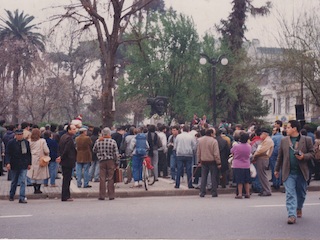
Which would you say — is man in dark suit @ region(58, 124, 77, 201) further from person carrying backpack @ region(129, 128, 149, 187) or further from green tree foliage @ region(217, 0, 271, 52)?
green tree foliage @ region(217, 0, 271, 52)

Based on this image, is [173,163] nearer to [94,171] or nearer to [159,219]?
[94,171]

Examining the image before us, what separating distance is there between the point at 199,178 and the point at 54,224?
7725 mm

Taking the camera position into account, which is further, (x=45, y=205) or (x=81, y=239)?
(x=45, y=205)

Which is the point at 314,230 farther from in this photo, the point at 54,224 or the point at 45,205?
the point at 45,205

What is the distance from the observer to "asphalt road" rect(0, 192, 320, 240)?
30.5 feet

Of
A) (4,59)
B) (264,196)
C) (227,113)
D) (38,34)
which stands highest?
(38,34)

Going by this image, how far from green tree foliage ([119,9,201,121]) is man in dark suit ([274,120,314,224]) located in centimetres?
3205

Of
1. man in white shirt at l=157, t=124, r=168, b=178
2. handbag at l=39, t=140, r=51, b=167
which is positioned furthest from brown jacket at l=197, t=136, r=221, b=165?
handbag at l=39, t=140, r=51, b=167

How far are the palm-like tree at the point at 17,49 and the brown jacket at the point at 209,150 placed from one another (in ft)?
107

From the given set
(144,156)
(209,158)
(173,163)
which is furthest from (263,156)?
(173,163)

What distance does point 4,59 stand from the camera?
147 ft

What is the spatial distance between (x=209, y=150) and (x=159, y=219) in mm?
4900

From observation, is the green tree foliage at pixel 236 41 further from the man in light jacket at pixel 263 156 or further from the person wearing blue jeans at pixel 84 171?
the man in light jacket at pixel 263 156

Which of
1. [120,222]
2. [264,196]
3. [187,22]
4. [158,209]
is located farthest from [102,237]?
[187,22]
